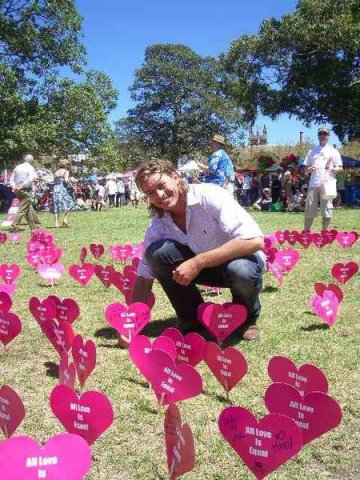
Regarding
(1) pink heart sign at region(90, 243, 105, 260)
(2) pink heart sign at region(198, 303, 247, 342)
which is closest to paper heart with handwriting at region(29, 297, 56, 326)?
(2) pink heart sign at region(198, 303, 247, 342)

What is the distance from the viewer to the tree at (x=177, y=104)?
4253 centimetres

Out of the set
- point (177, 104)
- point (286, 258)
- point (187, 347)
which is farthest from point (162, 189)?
point (177, 104)

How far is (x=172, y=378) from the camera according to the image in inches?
72.9

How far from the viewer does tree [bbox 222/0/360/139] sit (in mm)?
17922

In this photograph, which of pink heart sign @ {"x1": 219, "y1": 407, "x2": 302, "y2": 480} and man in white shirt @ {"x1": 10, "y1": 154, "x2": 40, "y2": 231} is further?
man in white shirt @ {"x1": 10, "y1": 154, "x2": 40, "y2": 231}

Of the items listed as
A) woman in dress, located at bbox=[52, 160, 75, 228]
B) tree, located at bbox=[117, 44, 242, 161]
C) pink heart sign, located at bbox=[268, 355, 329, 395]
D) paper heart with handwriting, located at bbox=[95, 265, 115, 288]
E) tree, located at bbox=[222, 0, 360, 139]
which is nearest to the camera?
pink heart sign, located at bbox=[268, 355, 329, 395]

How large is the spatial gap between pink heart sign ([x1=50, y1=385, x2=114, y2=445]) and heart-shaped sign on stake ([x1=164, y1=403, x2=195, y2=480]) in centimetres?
18

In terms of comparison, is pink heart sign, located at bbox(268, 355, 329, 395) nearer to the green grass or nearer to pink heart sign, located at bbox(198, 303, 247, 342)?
the green grass

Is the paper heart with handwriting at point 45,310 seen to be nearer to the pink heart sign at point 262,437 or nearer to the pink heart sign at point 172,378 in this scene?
the pink heart sign at point 172,378

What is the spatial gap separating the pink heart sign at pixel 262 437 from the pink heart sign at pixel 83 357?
2.35ft

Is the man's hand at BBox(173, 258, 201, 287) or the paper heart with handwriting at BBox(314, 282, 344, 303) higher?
the man's hand at BBox(173, 258, 201, 287)

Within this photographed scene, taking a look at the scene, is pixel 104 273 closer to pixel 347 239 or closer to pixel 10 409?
pixel 10 409

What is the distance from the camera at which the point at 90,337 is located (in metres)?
3.07

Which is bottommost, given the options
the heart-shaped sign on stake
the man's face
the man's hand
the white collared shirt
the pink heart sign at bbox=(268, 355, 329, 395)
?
the heart-shaped sign on stake
